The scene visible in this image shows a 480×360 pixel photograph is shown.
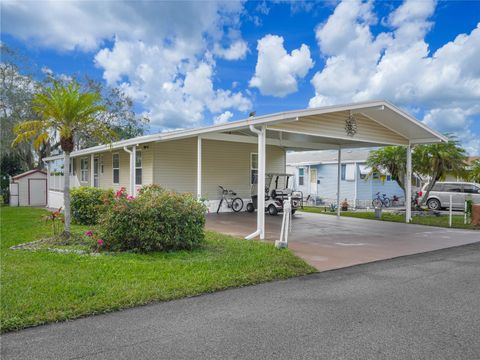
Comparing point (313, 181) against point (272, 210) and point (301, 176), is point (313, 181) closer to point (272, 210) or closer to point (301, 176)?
point (301, 176)

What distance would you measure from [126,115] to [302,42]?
1956cm

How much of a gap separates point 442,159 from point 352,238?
28.8 ft

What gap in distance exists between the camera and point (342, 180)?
22641mm

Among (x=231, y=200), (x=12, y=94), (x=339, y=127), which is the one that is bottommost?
(x=231, y=200)

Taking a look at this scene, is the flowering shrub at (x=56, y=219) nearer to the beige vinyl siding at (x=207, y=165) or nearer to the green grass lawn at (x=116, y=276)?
the green grass lawn at (x=116, y=276)

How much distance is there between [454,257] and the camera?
293 inches

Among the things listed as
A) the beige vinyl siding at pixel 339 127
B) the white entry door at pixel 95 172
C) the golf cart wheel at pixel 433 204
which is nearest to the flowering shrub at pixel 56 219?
the beige vinyl siding at pixel 339 127

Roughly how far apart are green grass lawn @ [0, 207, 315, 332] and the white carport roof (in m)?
3.07

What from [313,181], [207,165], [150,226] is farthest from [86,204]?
[313,181]

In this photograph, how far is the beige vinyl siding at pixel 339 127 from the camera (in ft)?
30.8

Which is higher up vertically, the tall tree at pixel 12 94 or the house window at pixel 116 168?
the tall tree at pixel 12 94

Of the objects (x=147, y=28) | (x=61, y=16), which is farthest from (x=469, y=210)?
(x=61, y=16)

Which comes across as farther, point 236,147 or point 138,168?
point 236,147

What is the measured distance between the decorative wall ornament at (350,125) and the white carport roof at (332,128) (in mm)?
79
